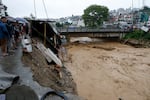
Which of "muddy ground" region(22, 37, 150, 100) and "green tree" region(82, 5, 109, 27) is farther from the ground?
"green tree" region(82, 5, 109, 27)

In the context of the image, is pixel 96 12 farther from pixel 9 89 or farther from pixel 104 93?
pixel 9 89

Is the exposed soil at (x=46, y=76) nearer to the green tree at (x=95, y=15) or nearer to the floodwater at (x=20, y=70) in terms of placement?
the floodwater at (x=20, y=70)

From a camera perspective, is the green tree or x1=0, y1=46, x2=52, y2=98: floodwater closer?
x1=0, y1=46, x2=52, y2=98: floodwater

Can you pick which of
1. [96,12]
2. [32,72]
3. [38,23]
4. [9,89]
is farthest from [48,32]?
[96,12]

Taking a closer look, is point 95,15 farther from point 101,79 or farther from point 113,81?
point 113,81

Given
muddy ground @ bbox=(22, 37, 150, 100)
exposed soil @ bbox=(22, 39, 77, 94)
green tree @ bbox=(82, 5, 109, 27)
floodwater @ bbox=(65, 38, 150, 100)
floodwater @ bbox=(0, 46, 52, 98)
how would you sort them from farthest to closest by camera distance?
green tree @ bbox=(82, 5, 109, 27), floodwater @ bbox=(65, 38, 150, 100), muddy ground @ bbox=(22, 37, 150, 100), exposed soil @ bbox=(22, 39, 77, 94), floodwater @ bbox=(0, 46, 52, 98)

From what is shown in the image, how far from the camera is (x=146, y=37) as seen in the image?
41656 millimetres

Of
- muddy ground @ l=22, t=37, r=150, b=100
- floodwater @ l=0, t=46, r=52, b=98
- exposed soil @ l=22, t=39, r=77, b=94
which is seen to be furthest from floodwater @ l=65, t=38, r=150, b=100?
floodwater @ l=0, t=46, r=52, b=98

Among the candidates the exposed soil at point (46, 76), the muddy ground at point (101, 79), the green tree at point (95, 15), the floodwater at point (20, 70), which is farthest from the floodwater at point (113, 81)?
the green tree at point (95, 15)

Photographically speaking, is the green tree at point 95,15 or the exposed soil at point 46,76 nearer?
the exposed soil at point 46,76

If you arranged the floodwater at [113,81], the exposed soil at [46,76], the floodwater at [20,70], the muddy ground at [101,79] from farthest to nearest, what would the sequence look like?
the floodwater at [113,81]
the muddy ground at [101,79]
the exposed soil at [46,76]
the floodwater at [20,70]

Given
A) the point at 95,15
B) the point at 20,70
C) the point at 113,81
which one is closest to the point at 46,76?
the point at 20,70

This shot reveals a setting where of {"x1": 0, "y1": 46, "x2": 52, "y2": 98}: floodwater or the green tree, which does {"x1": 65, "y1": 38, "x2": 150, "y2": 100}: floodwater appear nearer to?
{"x1": 0, "y1": 46, "x2": 52, "y2": 98}: floodwater

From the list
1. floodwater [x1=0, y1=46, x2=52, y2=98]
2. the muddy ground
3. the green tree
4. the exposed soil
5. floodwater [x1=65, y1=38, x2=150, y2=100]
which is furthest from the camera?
the green tree
